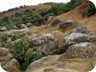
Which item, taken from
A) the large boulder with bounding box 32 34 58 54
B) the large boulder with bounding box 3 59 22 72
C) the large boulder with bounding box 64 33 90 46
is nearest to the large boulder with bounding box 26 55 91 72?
the large boulder with bounding box 3 59 22 72

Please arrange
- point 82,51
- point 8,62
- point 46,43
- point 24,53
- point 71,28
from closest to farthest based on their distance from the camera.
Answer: point 82,51
point 8,62
point 24,53
point 46,43
point 71,28

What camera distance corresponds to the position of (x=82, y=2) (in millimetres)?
33781

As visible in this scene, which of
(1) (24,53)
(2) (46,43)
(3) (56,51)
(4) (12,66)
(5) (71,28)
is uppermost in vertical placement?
(4) (12,66)

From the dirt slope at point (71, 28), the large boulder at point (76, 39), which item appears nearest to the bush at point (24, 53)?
the large boulder at point (76, 39)

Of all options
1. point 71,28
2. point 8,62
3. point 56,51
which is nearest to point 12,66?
point 8,62

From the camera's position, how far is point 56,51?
2023 centimetres

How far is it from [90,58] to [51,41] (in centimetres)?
981

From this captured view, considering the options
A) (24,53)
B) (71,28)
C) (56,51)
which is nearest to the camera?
(24,53)

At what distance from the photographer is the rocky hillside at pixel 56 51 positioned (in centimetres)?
1284

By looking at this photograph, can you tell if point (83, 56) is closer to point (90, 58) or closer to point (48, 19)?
point (90, 58)

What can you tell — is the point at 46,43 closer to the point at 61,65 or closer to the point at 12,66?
the point at 12,66

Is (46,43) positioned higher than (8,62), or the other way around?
(8,62)

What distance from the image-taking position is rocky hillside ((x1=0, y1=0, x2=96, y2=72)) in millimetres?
12836

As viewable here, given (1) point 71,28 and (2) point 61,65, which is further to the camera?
(1) point 71,28
